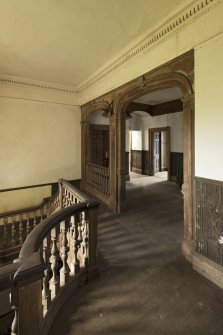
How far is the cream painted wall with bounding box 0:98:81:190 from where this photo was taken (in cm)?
535

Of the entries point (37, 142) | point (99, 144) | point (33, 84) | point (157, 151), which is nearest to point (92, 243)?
point (37, 142)

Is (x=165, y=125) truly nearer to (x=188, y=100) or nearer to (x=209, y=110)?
(x=188, y=100)

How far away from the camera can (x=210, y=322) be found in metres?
1.75

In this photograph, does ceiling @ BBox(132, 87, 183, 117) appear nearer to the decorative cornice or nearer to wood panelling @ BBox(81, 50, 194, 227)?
wood panelling @ BBox(81, 50, 194, 227)

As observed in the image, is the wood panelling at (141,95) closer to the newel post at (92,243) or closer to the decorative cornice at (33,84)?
the decorative cornice at (33,84)

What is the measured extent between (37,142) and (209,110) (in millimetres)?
4813

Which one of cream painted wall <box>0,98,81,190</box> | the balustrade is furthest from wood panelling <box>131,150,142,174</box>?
the balustrade

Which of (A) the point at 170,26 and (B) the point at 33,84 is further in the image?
(B) the point at 33,84

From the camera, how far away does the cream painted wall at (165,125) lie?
7905 mm

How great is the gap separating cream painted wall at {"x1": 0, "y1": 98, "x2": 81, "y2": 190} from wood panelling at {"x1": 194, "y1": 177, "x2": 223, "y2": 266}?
14.9 ft

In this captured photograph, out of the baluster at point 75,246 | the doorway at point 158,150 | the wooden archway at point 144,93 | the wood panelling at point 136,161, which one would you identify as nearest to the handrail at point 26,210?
the wooden archway at point 144,93

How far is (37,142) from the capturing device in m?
5.76

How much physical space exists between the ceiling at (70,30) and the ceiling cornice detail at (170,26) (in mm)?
140

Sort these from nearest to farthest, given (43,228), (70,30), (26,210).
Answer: (43,228)
(70,30)
(26,210)
